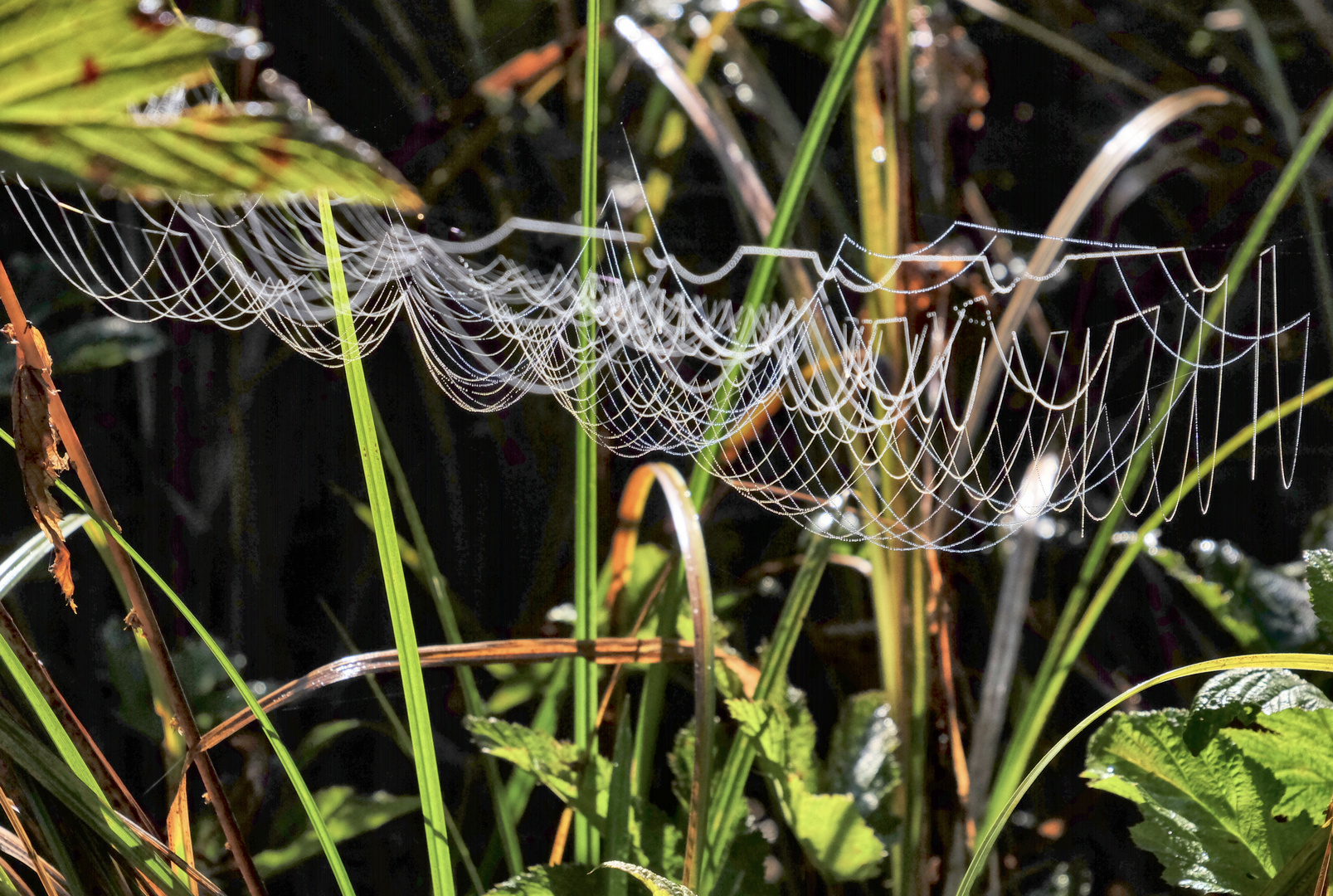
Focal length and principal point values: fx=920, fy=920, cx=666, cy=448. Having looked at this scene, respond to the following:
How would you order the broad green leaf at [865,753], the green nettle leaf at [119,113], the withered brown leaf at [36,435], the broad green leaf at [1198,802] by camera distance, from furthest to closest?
the broad green leaf at [865,753]
the broad green leaf at [1198,802]
the withered brown leaf at [36,435]
the green nettle leaf at [119,113]

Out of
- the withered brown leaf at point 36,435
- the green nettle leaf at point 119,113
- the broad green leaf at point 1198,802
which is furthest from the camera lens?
the broad green leaf at point 1198,802

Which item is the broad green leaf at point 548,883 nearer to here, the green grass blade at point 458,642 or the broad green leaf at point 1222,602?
the green grass blade at point 458,642

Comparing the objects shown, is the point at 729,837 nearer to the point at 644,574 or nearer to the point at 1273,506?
the point at 644,574

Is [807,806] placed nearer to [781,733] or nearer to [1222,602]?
[781,733]

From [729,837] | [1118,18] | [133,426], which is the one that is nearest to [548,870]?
[729,837]

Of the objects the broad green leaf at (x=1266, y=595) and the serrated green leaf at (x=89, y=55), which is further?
the broad green leaf at (x=1266, y=595)

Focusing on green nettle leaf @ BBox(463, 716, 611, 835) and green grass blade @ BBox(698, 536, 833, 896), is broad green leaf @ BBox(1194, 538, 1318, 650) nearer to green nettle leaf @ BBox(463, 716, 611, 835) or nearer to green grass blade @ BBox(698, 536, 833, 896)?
green grass blade @ BBox(698, 536, 833, 896)

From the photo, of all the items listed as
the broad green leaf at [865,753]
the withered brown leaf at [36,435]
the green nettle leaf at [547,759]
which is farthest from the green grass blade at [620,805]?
the withered brown leaf at [36,435]
